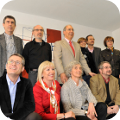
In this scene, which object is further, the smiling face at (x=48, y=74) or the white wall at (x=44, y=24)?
the white wall at (x=44, y=24)

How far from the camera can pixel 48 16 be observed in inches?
189

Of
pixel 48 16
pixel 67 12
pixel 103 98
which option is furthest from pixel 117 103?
pixel 48 16

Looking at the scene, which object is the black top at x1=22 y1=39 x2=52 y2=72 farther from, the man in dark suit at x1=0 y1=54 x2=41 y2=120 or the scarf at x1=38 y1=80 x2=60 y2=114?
the man in dark suit at x1=0 y1=54 x2=41 y2=120

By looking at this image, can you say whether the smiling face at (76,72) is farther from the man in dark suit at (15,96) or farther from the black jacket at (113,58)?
the black jacket at (113,58)

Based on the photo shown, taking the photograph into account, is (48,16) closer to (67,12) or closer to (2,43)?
(67,12)

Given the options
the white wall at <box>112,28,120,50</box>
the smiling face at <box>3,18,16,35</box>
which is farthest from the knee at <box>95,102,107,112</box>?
the white wall at <box>112,28,120,50</box>

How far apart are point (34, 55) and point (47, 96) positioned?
921mm

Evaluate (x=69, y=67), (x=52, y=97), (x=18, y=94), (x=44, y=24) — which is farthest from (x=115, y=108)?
(x=44, y=24)

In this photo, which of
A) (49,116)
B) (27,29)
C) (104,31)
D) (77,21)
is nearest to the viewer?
(49,116)

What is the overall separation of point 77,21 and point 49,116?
421 cm

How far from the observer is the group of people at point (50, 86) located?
151cm

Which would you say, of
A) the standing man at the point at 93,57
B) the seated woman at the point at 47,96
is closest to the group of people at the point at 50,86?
the seated woman at the point at 47,96

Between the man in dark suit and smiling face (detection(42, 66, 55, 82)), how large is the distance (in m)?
0.41

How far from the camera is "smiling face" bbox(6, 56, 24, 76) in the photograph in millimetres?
1537
